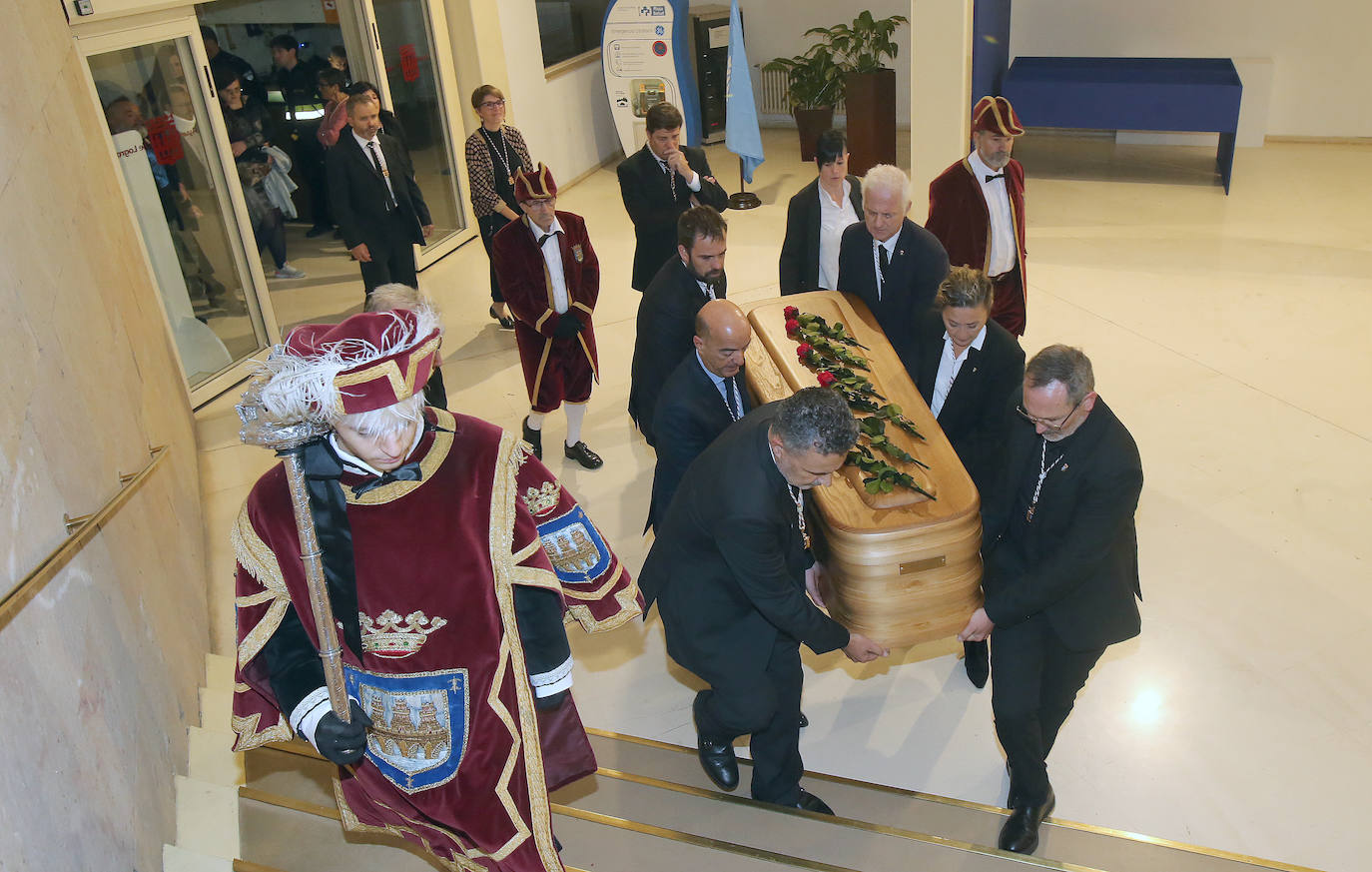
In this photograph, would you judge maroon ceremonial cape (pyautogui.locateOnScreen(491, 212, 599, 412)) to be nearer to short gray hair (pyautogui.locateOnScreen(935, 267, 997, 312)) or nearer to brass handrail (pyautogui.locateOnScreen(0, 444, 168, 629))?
short gray hair (pyautogui.locateOnScreen(935, 267, 997, 312))

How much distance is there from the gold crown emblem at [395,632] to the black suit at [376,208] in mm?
4155

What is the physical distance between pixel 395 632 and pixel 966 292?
92.3 inches

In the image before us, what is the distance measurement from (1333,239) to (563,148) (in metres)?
6.64

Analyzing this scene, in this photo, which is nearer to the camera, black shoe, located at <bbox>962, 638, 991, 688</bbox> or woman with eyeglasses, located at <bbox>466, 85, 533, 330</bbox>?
black shoe, located at <bbox>962, 638, 991, 688</bbox>

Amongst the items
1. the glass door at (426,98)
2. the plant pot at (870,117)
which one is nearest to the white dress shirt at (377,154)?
the glass door at (426,98)

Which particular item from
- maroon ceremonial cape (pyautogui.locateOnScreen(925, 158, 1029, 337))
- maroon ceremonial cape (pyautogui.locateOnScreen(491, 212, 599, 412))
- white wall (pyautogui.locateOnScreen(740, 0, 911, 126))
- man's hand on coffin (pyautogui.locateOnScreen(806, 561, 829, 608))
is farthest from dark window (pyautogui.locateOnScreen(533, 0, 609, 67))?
man's hand on coffin (pyautogui.locateOnScreen(806, 561, 829, 608))

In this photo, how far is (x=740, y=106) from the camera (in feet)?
30.6

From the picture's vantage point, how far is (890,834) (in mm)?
3154

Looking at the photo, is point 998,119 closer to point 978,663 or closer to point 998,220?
point 998,220

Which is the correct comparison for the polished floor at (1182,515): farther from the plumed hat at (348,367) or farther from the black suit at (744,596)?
the plumed hat at (348,367)

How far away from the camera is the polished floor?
11.6 feet

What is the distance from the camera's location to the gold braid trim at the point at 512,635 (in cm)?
240

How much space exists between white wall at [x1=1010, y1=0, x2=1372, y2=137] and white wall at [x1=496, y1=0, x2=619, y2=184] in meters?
4.48

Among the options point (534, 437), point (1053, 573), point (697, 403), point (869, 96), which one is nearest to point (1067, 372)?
point (1053, 573)
